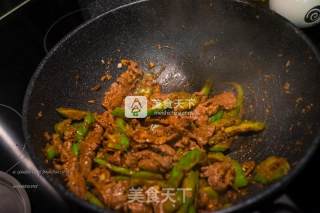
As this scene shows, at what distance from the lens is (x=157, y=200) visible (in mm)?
1129

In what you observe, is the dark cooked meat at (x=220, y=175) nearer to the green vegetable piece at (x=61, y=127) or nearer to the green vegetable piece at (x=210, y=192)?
the green vegetable piece at (x=210, y=192)

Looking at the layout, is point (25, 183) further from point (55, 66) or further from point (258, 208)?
point (258, 208)

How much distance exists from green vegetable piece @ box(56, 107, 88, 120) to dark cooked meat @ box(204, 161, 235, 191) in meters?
0.55

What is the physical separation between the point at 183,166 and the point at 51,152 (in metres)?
0.47

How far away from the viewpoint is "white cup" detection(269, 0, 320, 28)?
134 centimetres

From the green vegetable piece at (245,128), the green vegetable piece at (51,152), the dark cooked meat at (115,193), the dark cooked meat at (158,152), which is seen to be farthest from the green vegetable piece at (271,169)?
the green vegetable piece at (51,152)

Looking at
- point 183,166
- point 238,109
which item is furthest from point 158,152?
point 238,109

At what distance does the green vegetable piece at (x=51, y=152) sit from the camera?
49.8 inches

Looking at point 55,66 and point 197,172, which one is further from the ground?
→ point 55,66

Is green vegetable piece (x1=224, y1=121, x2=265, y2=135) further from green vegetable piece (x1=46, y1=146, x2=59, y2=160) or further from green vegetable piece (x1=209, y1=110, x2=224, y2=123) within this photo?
green vegetable piece (x1=46, y1=146, x2=59, y2=160)

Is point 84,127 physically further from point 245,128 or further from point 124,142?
point 245,128

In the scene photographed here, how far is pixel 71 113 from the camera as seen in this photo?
142 cm

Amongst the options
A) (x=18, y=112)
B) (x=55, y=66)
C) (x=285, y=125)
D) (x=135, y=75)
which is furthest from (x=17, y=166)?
(x=285, y=125)

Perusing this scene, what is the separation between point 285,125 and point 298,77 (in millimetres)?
175
